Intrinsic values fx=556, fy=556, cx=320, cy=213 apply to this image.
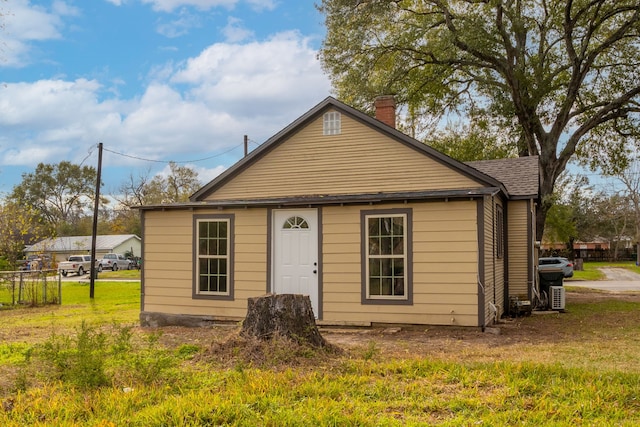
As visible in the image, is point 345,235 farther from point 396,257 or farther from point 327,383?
point 327,383

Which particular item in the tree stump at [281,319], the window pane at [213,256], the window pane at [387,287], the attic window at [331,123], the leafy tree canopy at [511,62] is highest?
the leafy tree canopy at [511,62]

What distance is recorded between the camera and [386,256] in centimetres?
1070

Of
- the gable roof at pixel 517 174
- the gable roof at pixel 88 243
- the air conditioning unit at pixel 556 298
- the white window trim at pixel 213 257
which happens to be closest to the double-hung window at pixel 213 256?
the white window trim at pixel 213 257

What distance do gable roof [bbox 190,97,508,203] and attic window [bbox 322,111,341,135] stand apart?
13cm

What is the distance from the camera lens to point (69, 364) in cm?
663

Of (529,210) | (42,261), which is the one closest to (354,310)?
(529,210)

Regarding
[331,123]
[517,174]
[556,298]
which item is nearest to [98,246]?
[331,123]

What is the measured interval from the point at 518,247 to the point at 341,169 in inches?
204

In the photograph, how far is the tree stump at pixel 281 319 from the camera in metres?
7.59

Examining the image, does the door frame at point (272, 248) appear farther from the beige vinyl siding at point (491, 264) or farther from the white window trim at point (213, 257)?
the beige vinyl siding at point (491, 264)

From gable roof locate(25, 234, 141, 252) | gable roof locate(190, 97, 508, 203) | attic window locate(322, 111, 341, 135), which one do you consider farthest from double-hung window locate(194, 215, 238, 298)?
gable roof locate(25, 234, 141, 252)

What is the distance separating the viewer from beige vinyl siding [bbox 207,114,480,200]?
39.9 ft

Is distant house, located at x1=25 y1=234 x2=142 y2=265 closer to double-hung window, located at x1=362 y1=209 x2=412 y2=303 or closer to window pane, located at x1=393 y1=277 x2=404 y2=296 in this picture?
double-hung window, located at x1=362 y1=209 x2=412 y2=303

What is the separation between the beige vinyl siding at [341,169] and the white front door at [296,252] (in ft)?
4.84
